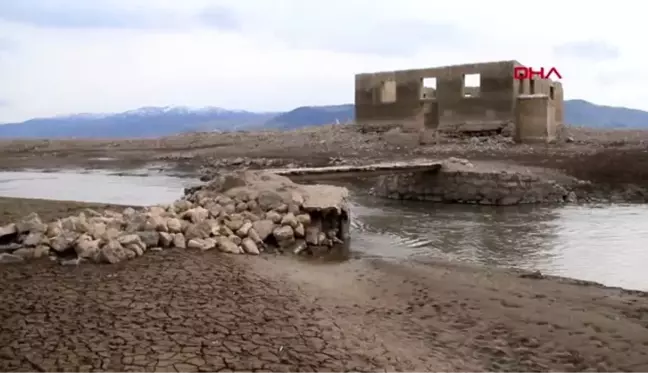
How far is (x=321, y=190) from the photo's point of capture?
12.5m

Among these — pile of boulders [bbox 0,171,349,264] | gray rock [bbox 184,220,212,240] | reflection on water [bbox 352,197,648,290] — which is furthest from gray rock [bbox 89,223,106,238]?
reflection on water [bbox 352,197,648,290]

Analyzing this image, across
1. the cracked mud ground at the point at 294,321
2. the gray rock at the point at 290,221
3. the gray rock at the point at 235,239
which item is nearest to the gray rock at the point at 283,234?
the gray rock at the point at 290,221

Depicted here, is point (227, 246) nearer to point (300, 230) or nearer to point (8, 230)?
point (300, 230)

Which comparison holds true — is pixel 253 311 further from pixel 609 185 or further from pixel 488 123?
pixel 488 123

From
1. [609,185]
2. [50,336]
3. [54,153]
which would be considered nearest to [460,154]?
[609,185]

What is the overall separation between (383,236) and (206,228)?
13.3ft

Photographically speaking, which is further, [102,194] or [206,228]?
[102,194]

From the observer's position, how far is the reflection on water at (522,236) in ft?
31.8

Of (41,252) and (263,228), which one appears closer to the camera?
(41,252)

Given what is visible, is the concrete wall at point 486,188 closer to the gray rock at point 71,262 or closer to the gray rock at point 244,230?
the gray rock at point 244,230

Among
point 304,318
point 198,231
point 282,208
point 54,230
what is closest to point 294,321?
point 304,318

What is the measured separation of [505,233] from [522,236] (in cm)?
50

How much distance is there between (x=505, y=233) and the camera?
1279 cm

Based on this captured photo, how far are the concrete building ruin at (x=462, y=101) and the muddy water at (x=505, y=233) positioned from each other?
772 centimetres
